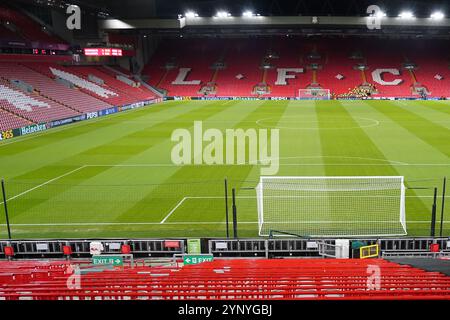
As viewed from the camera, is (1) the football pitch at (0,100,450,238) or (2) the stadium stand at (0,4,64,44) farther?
(2) the stadium stand at (0,4,64,44)

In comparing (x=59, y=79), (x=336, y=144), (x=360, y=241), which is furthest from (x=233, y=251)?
(x=59, y=79)

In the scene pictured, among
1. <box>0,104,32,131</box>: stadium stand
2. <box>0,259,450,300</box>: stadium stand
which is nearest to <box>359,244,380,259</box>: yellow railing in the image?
<box>0,259,450,300</box>: stadium stand

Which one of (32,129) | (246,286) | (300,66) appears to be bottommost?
(246,286)

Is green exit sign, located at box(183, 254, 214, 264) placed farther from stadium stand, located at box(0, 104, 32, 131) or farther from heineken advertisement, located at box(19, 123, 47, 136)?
heineken advertisement, located at box(19, 123, 47, 136)

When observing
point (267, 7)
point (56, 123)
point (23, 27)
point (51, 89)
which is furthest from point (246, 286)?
point (267, 7)

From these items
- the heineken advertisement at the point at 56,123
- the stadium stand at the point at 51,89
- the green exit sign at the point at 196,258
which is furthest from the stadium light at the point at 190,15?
the green exit sign at the point at 196,258

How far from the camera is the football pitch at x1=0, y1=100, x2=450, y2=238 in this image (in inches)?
593

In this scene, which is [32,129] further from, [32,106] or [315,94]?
[315,94]

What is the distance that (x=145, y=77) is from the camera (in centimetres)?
7200

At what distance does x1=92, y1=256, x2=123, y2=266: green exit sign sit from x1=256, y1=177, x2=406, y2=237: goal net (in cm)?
427

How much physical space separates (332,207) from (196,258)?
6.94 metres

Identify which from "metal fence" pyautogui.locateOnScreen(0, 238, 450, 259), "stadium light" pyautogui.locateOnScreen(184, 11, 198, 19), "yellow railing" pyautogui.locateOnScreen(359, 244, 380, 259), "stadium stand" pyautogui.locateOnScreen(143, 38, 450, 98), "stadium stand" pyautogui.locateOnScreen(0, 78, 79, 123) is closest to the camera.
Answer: "yellow railing" pyautogui.locateOnScreen(359, 244, 380, 259)

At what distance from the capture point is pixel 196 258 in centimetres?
1087

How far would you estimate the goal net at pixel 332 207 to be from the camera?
1393 centimetres
